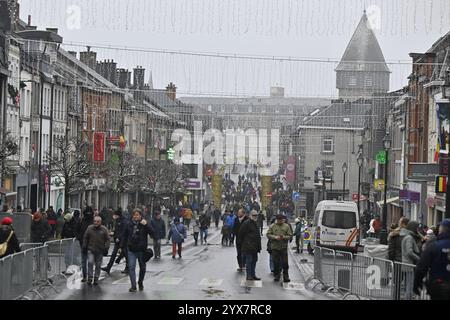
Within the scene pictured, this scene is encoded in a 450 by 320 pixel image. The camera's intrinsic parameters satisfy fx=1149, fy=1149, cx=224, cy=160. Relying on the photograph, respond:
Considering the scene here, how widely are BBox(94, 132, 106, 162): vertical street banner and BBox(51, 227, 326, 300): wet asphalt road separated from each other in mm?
38113

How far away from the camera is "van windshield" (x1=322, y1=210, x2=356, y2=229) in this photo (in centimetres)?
4556

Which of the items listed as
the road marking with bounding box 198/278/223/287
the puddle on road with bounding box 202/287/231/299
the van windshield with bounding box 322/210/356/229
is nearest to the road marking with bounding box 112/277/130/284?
the road marking with bounding box 198/278/223/287

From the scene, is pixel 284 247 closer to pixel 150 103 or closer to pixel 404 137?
pixel 404 137

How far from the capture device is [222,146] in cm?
16400

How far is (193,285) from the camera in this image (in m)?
26.4

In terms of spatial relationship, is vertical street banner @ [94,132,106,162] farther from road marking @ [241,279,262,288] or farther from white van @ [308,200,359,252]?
road marking @ [241,279,262,288]

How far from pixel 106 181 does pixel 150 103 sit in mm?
30117

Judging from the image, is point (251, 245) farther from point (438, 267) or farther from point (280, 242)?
point (438, 267)

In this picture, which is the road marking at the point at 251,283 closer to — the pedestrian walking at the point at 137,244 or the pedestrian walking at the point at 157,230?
the pedestrian walking at the point at 137,244

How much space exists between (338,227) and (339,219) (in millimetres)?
381

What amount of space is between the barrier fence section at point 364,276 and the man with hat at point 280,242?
2.79 feet

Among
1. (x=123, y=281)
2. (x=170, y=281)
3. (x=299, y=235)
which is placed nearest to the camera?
(x=123, y=281)

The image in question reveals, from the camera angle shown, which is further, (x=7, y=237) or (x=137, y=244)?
(x=137, y=244)

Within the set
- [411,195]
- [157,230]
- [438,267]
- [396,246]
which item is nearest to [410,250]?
[396,246]
